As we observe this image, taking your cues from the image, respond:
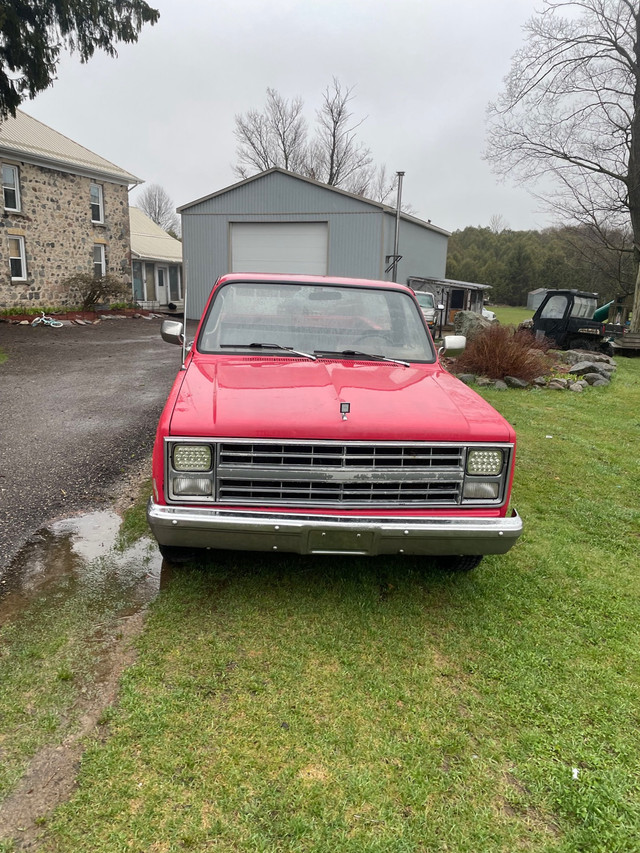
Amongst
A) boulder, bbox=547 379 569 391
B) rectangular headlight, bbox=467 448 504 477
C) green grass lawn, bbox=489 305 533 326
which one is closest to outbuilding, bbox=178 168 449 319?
boulder, bbox=547 379 569 391

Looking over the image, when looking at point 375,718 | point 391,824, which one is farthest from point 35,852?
point 375,718

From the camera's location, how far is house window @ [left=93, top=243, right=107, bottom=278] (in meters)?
24.1

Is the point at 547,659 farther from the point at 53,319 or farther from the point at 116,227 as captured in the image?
the point at 116,227

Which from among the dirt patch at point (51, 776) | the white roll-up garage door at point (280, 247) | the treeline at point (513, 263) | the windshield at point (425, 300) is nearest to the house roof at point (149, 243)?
the white roll-up garage door at point (280, 247)

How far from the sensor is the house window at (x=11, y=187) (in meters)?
19.8

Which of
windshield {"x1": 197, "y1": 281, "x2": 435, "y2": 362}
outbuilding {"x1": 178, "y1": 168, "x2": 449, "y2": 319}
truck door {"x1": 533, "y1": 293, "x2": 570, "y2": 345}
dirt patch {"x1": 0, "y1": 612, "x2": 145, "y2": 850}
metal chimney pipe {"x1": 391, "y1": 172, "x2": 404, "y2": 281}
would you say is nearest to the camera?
dirt patch {"x1": 0, "y1": 612, "x2": 145, "y2": 850}

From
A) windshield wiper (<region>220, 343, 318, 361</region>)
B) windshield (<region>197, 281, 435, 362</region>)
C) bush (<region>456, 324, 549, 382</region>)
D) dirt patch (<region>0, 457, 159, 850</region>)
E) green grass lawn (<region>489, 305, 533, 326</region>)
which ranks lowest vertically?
green grass lawn (<region>489, 305, 533, 326</region>)

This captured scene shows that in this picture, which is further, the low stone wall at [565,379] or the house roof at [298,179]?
the house roof at [298,179]

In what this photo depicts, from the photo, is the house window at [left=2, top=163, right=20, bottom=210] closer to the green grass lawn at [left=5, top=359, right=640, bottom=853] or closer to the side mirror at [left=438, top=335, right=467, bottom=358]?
the side mirror at [left=438, top=335, right=467, bottom=358]

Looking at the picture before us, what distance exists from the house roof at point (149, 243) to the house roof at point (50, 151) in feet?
12.2

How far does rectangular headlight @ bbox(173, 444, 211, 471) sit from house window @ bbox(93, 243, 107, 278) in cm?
2396

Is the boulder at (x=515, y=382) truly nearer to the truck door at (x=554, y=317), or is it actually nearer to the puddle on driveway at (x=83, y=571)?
the truck door at (x=554, y=317)

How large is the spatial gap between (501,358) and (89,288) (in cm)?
1766

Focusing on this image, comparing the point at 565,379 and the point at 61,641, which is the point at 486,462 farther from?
the point at 565,379
